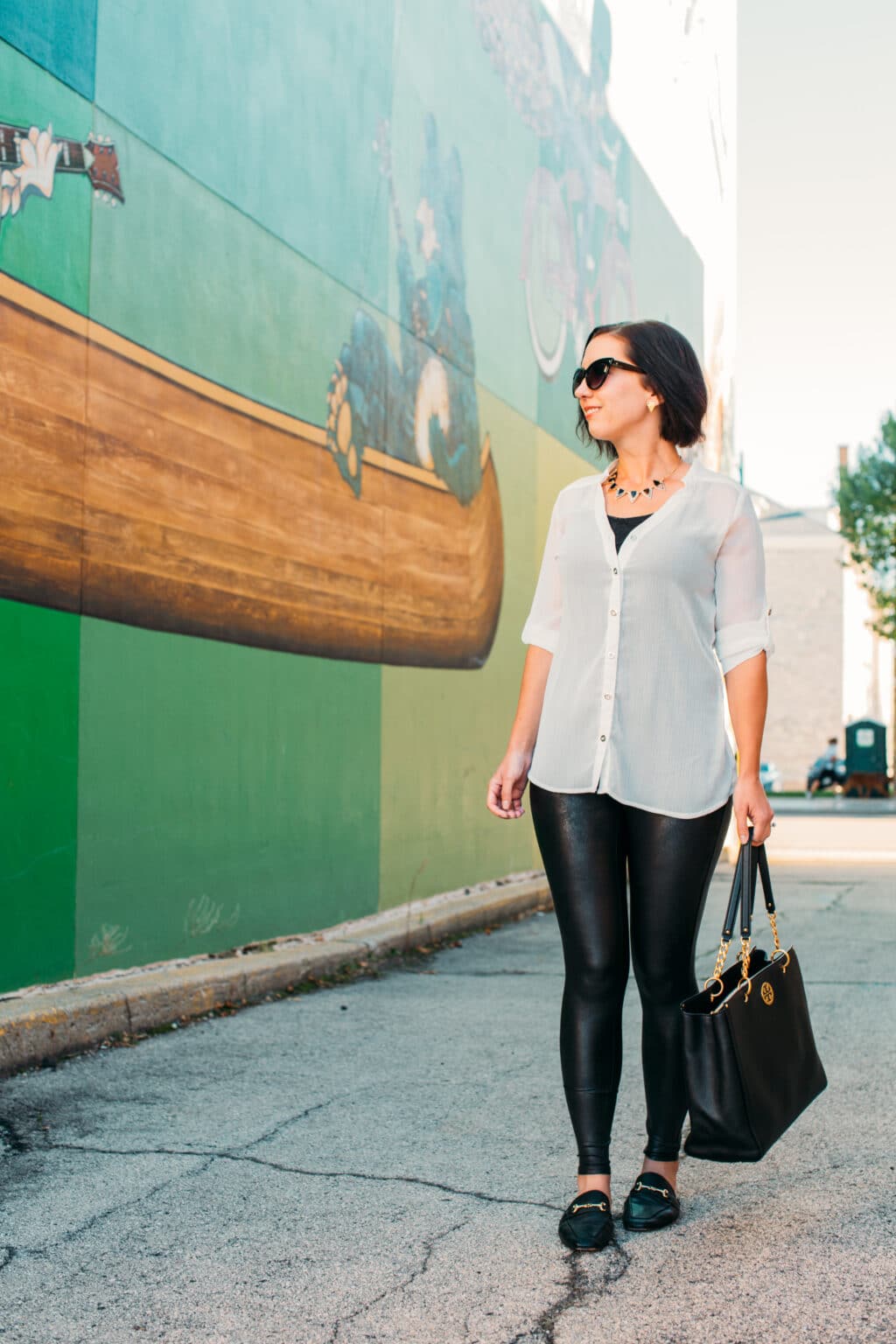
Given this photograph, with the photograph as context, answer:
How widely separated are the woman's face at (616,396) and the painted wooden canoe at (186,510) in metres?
2.59

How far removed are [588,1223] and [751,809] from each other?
94cm

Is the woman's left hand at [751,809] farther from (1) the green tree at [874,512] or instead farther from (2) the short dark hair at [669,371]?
(1) the green tree at [874,512]

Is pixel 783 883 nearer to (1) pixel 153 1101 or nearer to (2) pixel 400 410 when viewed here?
(2) pixel 400 410

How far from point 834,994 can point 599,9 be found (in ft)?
32.3

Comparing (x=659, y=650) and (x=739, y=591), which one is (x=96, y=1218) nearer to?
(x=659, y=650)

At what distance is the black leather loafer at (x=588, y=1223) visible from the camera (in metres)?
3.11

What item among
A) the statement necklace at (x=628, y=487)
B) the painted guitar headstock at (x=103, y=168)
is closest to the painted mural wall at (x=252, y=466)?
the painted guitar headstock at (x=103, y=168)

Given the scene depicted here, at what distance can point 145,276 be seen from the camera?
604 centimetres

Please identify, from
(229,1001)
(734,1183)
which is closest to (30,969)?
(229,1001)

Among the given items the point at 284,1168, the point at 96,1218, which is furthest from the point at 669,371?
the point at 96,1218

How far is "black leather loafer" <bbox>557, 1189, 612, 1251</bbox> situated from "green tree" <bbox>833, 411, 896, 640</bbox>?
32868mm

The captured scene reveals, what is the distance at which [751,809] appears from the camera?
318 centimetres

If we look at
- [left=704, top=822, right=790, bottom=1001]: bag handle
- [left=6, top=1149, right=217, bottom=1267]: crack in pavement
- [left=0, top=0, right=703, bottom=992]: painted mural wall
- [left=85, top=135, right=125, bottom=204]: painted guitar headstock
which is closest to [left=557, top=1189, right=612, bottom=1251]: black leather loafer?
[left=704, top=822, right=790, bottom=1001]: bag handle

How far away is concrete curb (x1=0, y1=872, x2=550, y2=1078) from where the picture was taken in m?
4.90
